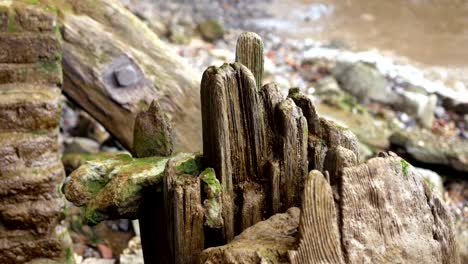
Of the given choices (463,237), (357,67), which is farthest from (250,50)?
(357,67)

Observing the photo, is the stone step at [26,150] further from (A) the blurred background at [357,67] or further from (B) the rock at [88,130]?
(B) the rock at [88,130]

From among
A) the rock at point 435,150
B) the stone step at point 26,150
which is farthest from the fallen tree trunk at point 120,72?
the rock at point 435,150

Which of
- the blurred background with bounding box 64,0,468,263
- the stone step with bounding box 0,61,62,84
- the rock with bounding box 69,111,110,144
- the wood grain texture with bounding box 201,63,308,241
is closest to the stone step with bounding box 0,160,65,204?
the stone step with bounding box 0,61,62,84

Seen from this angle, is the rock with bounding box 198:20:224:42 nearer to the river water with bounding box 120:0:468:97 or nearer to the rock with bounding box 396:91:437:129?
the river water with bounding box 120:0:468:97

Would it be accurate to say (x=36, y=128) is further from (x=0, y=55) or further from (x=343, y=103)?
(x=343, y=103)

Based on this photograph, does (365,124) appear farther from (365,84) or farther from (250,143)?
(250,143)
